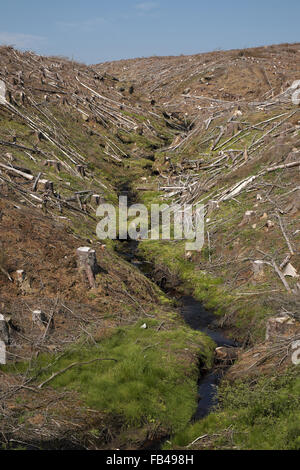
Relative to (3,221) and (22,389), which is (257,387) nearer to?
(22,389)

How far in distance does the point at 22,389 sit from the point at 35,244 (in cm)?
566

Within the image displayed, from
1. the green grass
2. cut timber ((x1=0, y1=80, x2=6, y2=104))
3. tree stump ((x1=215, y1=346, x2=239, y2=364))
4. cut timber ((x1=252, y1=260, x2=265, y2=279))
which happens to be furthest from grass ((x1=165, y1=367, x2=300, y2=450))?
cut timber ((x1=0, y1=80, x2=6, y2=104))

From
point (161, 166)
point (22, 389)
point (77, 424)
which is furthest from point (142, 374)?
point (161, 166)

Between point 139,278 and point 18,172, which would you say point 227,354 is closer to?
point 139,278

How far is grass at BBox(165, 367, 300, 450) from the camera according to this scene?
880cm

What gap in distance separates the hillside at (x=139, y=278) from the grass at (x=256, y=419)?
0.03 metres

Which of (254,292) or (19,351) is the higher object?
(254,292)

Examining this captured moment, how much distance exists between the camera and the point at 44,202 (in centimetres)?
1967

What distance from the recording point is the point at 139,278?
16703 mm

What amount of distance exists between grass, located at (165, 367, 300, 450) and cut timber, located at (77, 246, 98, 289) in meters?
5.69

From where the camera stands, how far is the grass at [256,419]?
8.80m

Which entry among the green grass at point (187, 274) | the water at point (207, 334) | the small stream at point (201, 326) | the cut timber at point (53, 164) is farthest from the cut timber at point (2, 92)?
the water at point (207, 334)

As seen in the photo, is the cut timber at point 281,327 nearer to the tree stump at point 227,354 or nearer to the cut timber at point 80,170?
the tree stump at point 227,354

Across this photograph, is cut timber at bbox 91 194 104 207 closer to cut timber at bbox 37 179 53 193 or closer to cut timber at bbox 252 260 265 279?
cut timber at bbox 37 179 53 193
